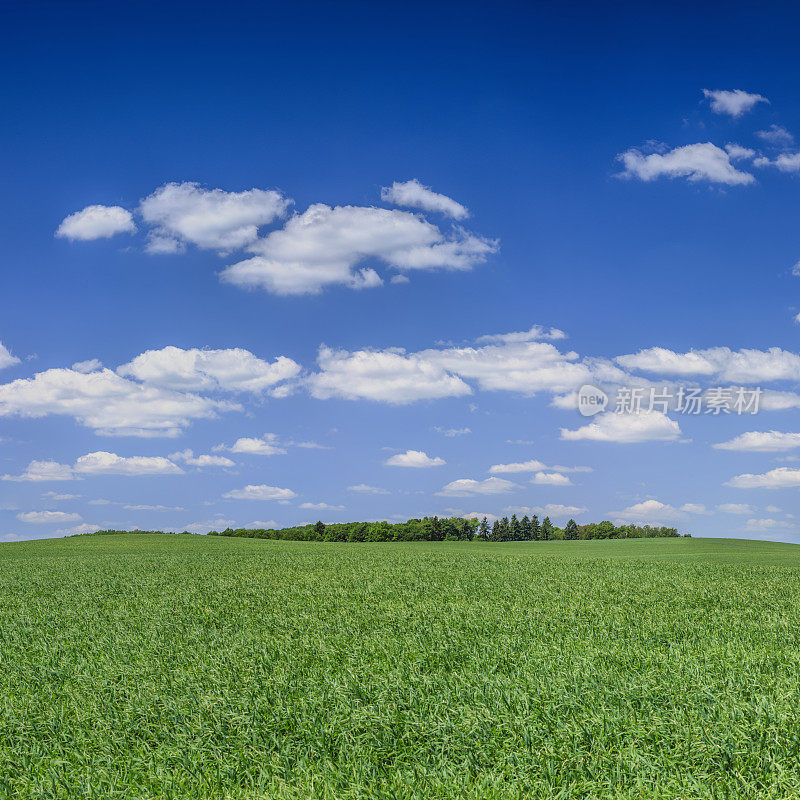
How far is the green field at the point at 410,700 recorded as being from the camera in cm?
507

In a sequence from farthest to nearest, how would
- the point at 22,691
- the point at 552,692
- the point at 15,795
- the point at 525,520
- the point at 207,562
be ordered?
the point at 525,520, the point at 207,562, the point at 22,691, the point at 552,692, the point at 15,795

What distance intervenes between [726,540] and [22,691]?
49.2m

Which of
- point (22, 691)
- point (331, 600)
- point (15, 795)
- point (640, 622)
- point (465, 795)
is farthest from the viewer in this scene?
point (331, 600)

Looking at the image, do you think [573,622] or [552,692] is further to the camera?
[573,622]

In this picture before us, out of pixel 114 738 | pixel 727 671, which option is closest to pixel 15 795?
pixel 114 738

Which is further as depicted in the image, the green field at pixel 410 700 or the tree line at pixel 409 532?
the tree line at pixel 409 532

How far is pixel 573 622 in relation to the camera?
382 inches

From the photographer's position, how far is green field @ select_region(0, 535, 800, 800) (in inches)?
199

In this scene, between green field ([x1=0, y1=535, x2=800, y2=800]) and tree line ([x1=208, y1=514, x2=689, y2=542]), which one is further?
tree line ([x1=208, y1=514, x2=689, y2=542])

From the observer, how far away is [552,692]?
6176 mm

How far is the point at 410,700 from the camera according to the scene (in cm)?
625

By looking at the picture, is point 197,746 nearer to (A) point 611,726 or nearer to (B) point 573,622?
(A) point 611,726

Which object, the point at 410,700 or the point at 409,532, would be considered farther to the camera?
the point at 409,532

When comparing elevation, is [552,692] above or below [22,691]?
above
